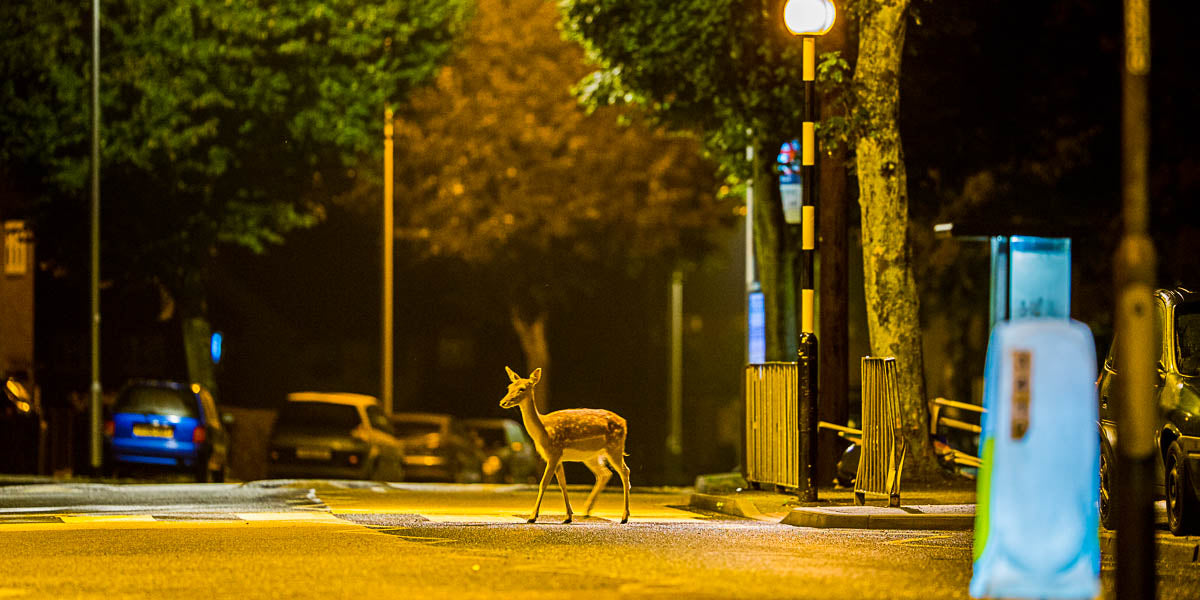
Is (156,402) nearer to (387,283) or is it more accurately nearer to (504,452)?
(504,452)

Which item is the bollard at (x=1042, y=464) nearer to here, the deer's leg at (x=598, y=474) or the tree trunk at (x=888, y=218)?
the deer's leg at (x=598, y=474)

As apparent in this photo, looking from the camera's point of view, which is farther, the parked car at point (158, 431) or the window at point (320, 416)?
the window at point (320, 416)

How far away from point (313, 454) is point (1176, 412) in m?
19.6

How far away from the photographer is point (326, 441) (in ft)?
105

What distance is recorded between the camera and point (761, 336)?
28562 millimetres

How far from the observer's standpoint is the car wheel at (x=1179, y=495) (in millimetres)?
14328

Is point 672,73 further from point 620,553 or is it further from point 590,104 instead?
point 620,553

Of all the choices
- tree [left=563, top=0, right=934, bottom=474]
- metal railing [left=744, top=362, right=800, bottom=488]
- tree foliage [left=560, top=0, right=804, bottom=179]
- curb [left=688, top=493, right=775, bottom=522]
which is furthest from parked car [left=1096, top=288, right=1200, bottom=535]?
tree foliage [left=560, top=0, right=804, bottom=179]

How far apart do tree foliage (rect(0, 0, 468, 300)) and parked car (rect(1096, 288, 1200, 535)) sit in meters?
22.1

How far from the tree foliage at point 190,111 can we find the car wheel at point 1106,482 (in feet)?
71.0

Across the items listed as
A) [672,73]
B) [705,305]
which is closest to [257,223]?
[672,73]

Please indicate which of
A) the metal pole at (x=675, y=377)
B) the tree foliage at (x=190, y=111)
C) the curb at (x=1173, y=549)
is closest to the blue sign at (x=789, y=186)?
the curb at (x=1173, y=549)

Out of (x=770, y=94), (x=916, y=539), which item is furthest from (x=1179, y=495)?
(x=770, y=94)

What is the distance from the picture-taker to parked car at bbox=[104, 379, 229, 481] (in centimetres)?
3028
